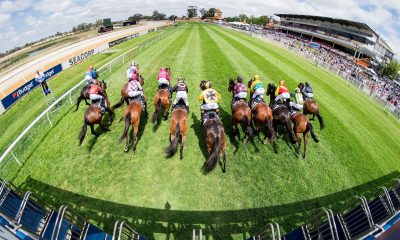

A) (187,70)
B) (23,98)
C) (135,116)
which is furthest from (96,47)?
(135,116)

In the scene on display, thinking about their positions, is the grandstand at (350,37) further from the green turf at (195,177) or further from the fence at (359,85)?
the green turf at (195,177)

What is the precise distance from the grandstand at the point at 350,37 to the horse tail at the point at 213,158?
5785 cm

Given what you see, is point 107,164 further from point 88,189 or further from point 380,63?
point 380,63

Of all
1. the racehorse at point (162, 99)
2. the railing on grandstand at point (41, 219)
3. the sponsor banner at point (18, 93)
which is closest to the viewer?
the railing on grandstand at point (41, 219)

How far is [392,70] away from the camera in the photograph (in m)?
50.6

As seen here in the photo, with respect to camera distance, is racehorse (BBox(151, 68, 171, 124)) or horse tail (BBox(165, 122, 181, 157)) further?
racehorse (BBox(151, 68, 171, 124))

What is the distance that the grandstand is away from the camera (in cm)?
5328

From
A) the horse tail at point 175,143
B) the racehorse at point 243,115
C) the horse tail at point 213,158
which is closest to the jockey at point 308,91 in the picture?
the racehorse at point 243,115

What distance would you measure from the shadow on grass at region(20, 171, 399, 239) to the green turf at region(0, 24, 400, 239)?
28mm

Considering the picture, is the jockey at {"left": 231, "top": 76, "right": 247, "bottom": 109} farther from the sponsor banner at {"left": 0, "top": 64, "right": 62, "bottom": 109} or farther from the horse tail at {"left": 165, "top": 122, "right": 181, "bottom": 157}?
the sponsor banner at {"left": 0, "top": 64, "right": 62, "bottom": 109}

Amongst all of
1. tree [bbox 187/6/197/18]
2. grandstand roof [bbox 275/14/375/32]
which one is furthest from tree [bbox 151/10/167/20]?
grandstand roof [bbox 275/14/375/32]

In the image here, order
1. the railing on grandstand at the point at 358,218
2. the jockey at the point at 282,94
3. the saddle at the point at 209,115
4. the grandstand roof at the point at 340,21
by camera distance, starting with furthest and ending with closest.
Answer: the grandstand roof at the point at 340,21
the jockey at the point at 282,94
the saddle at the point at 209,115
the railing on grandstand at the point at 358,218

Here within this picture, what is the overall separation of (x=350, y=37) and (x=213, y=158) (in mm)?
69540

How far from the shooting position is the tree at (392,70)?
50.5 m
